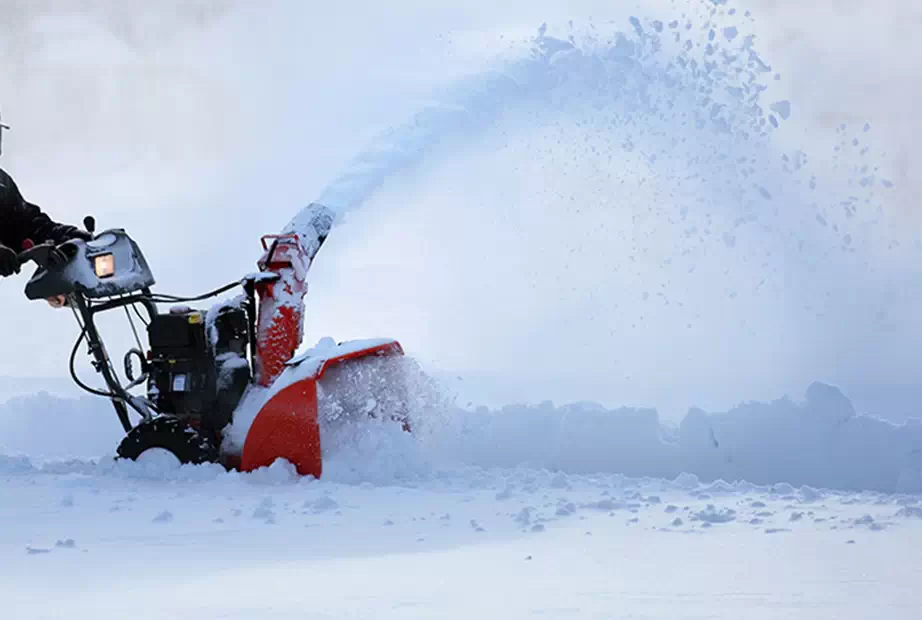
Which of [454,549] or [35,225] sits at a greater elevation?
[35,225]

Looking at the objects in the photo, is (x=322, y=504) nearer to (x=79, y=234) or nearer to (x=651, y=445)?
(x=651, y=445)

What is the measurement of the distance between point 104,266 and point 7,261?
53 centimetres

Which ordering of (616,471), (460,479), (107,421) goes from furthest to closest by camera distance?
(107,421) → (616,471) → (460,479)

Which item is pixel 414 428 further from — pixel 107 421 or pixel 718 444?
pixel 107 421

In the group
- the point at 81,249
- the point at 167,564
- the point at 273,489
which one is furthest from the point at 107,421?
the point at 167,564

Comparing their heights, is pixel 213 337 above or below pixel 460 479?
above

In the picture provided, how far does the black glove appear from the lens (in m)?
5.82

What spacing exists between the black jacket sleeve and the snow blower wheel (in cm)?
159

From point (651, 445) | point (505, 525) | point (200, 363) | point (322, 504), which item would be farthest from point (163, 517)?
point (651, 445)

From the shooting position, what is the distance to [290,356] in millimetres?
6016

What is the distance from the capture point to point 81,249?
6.14 meters

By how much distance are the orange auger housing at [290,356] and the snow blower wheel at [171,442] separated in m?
0.21

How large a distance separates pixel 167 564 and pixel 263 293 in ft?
8.19

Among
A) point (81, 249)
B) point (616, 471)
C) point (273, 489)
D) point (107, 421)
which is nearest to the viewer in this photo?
point (273, 489)
